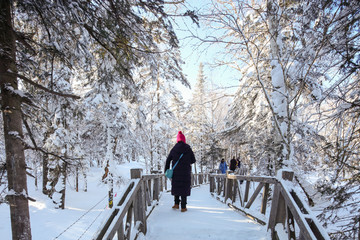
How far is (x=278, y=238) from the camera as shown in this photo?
2.90m

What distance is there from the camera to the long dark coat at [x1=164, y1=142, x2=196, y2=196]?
4852 mm

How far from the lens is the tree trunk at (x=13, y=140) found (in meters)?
3.14

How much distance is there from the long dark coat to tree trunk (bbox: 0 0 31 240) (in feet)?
9.15

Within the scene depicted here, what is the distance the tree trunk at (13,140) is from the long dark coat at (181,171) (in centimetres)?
279

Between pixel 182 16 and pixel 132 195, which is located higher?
pixel 182 16

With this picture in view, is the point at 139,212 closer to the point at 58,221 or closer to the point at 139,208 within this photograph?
the point at 139,208

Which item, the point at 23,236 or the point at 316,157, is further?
the point at 316,157

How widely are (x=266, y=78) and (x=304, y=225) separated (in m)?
7.48

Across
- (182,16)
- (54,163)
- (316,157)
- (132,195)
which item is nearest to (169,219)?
(132,195)

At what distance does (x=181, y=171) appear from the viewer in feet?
16.2

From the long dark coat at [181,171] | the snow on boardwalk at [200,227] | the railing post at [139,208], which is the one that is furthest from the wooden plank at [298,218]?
the long dark coat at [181,171]

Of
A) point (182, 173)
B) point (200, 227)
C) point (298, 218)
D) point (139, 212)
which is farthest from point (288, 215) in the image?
point (182, 173)

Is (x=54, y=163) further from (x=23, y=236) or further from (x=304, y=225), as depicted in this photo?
(x=304, y=225)

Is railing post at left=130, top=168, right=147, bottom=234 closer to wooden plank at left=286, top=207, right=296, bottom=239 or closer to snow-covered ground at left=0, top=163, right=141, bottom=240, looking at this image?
wooden plank at left=286, top=207, right=296, bottom=239
